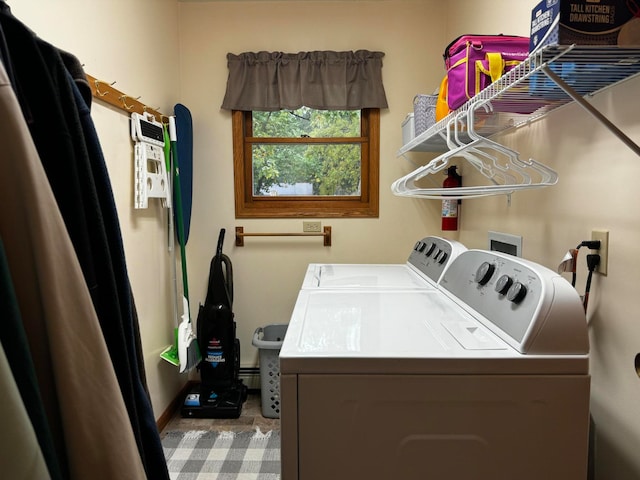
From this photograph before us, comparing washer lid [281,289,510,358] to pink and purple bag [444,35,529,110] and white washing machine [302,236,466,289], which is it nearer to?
white washing machine [302,236,466,289]

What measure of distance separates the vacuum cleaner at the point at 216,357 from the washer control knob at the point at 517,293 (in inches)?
68.9

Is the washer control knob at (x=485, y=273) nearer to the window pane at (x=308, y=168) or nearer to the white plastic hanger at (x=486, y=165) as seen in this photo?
the white plastic hanger at (x=486, y=165)

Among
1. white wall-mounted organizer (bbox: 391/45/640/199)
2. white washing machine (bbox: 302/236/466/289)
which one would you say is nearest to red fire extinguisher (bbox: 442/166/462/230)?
white washing machine (bbox: 302/236/466/289)

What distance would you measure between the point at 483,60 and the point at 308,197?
151 cm

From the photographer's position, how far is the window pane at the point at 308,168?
8.45 feet

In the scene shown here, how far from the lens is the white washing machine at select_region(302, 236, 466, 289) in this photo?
1590 millimetres

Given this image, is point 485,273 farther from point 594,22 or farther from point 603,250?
point 594,22

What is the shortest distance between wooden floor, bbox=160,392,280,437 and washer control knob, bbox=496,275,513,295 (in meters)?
1.69

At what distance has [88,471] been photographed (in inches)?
20.3

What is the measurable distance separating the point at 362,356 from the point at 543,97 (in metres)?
0.91

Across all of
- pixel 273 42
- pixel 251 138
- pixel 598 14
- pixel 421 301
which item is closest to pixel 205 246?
pixel 251 138

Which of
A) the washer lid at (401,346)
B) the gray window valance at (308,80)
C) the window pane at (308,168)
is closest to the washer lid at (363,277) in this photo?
the washer lid at (401,346)

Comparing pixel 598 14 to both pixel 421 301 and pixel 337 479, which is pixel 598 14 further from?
pixel 337 479

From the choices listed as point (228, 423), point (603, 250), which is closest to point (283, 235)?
point (228, 423)
